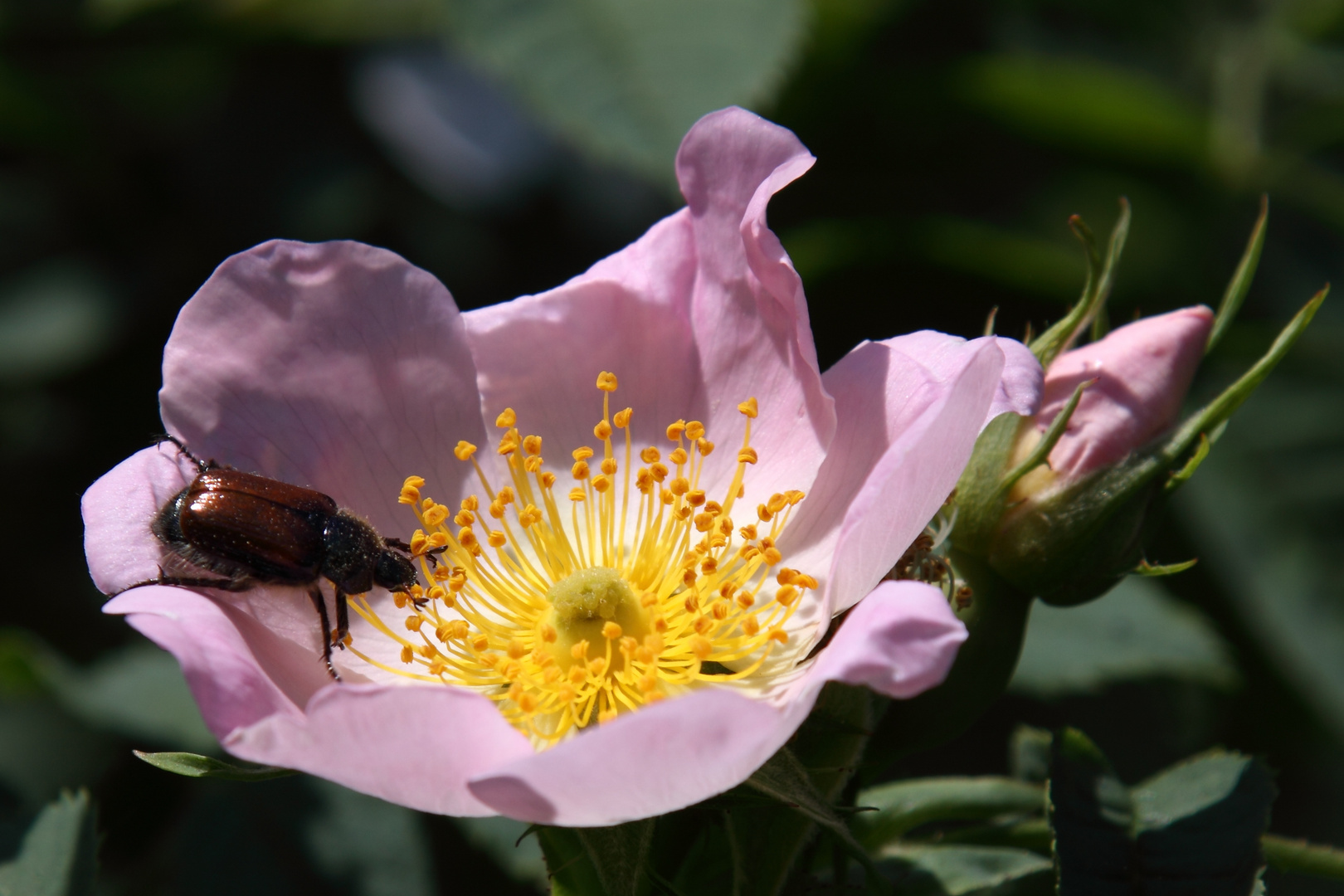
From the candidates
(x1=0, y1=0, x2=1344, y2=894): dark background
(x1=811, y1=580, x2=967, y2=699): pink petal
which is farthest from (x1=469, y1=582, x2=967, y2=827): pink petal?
(x1=0, y1=0, x2=1344, y2=894): dark background

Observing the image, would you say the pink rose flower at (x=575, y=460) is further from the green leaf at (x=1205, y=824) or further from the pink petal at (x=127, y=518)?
the green leaf at (x=1205, y=824)

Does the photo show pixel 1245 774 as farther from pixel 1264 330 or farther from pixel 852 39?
pixel 852 39

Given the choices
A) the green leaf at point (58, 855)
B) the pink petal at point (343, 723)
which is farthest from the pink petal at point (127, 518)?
the green leaf at point (58, 855)

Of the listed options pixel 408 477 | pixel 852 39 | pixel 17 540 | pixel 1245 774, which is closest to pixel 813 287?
pixel 852 39

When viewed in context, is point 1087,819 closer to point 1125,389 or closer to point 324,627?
point 1125,389

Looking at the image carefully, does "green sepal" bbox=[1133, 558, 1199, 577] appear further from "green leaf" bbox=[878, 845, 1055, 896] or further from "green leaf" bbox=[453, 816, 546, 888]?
"green leaf" bbox=[453, 816, 546, 888]

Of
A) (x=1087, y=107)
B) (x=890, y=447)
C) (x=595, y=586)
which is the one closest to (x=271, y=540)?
(x=595, y=586)
